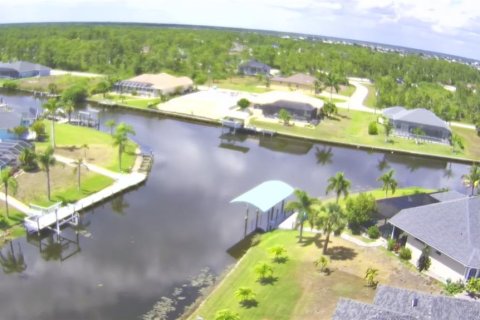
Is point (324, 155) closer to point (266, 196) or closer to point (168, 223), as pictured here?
point (266, 196)

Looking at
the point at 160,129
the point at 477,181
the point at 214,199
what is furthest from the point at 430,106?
the point at 214,199

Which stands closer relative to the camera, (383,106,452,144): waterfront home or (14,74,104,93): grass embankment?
(383,106,452,144): waterfront home

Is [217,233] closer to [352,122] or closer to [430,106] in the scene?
[352,122]

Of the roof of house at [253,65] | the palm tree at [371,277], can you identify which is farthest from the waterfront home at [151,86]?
the palm tree at [371,277]

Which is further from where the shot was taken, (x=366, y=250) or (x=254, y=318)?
(x=366, y=250)

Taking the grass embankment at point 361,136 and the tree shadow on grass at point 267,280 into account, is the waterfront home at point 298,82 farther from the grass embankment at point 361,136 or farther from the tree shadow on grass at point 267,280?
the tree shadow on grass at point 267,280

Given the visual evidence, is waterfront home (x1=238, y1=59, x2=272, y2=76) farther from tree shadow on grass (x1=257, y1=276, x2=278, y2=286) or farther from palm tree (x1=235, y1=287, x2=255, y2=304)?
palm tree (x1=235, y1=287, x2=255, y2=304)

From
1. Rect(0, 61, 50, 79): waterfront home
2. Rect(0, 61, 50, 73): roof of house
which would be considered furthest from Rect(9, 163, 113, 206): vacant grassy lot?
Rect(0, 61, 50, 73): roof of house
